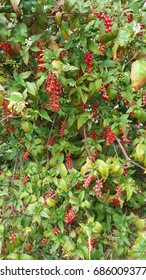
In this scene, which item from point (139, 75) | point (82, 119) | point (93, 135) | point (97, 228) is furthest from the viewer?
point (93, 135)

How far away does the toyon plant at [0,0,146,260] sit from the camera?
146 cm

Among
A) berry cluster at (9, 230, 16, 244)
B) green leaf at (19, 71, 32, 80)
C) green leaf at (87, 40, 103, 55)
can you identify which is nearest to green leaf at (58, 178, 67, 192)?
berry cluster at (9, 230, 16, 244)

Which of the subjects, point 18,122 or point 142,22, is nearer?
point 142,22

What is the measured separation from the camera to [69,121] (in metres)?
1.80

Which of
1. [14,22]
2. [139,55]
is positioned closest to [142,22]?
[139,55]

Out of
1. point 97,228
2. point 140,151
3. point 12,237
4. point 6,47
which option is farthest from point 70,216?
point 6,47

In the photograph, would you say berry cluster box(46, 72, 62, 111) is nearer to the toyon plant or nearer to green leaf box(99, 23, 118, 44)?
the toyon plant

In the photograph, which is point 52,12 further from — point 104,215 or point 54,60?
point 104,215

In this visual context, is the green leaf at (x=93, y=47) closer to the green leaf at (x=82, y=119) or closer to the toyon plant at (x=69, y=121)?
the toyon plant at (x=69, y=121)

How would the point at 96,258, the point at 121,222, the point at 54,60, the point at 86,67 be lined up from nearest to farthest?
the point at 54,60 < the point at 86,67 < the point at 96,258 < the point at 121,222

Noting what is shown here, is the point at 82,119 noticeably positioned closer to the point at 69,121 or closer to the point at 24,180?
the point at 69,121

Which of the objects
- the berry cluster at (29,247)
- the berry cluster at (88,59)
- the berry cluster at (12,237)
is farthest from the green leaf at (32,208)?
the berry cluster at (88,59)
